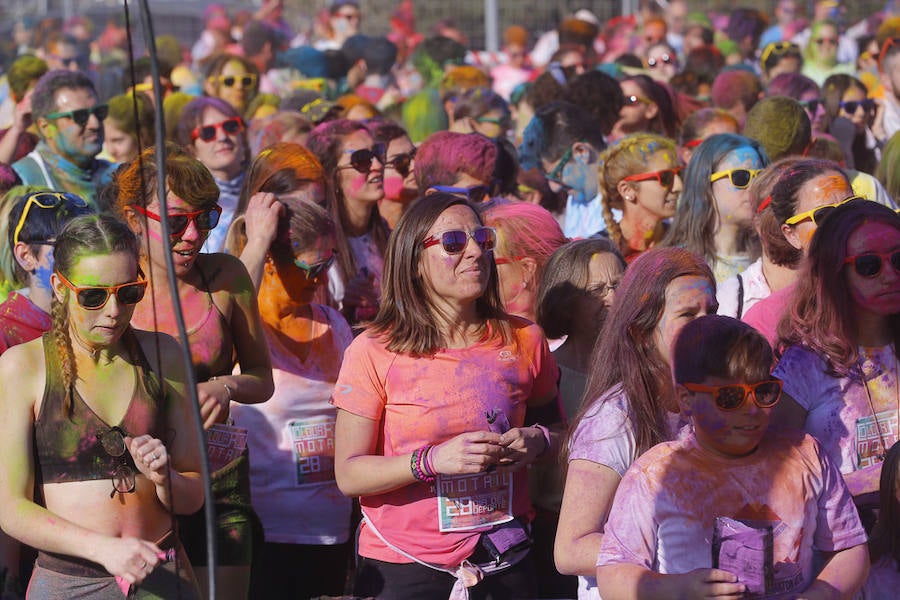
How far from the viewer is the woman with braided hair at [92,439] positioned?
9.55 ft

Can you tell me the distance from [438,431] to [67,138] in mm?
3349

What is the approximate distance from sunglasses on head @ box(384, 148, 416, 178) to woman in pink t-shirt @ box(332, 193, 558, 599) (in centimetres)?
Answer: 251

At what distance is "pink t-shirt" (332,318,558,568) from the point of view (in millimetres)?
3209

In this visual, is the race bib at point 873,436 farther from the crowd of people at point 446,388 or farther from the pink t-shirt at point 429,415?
the pink t-shirt at point 429,415

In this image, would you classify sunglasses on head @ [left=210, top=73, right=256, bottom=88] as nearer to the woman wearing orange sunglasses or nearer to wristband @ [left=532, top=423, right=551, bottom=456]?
the woman wearing orange sunglasses

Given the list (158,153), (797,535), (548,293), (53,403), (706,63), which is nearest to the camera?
(158,153)

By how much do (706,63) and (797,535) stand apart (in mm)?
8321

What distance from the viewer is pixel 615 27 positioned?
17.1 meters

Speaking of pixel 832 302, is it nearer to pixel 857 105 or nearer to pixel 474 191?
pixel 474 191

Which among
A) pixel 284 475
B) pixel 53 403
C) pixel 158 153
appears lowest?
pixel 284 475

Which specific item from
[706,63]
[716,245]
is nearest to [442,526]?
[716,245]

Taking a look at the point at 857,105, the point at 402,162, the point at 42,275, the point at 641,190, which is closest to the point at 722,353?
the point at 42,275

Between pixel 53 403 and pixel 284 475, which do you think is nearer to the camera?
pixel 53 403

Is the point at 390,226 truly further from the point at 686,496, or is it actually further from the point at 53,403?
the point at 686,496
